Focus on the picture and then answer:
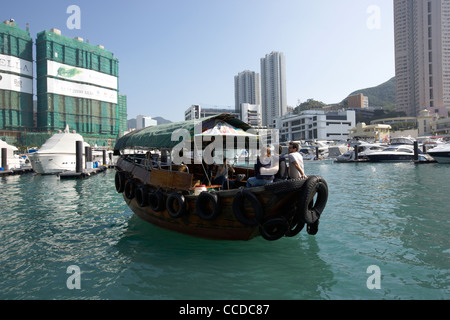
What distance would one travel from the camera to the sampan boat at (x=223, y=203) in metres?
5.40

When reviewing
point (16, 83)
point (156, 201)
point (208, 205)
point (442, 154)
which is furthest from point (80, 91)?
point (208, 205)

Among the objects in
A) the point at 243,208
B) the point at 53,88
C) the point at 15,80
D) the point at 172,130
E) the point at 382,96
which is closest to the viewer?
the point at 243,208

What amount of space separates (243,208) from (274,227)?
668 mm

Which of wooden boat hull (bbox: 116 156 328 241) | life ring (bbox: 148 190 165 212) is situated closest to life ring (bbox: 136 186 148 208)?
life ring (bbox: 148 190 165 212)

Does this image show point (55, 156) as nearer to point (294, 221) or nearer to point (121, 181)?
point (121, 181)

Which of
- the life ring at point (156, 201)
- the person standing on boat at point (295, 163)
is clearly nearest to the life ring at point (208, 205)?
the life ring at point (156, 201)

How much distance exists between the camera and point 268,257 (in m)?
6.02

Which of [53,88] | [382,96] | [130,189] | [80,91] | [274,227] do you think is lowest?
[274,227]

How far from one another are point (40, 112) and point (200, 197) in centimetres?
8834

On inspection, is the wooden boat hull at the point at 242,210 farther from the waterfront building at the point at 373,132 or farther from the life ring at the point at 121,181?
the waterfront building at the point at 373,132

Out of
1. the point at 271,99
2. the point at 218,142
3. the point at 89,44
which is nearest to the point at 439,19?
the point at 271,99

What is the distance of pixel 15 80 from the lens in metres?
74.5

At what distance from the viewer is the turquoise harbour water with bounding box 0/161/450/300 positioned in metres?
4.73

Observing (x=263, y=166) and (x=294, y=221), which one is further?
(x=263, y=166)
